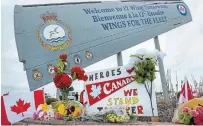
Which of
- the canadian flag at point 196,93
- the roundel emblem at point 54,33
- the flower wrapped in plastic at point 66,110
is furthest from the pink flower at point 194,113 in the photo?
the roundel emblem at point 54,33

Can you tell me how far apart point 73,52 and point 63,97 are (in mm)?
2731

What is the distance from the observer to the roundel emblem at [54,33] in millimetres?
8414

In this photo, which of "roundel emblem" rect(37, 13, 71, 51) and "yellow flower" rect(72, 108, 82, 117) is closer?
"yellow flower" rect(72, 108, 82, 117)

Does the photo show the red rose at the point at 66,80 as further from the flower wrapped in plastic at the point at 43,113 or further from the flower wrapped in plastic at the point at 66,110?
the flower wrapped in plastic at the point at 43,113

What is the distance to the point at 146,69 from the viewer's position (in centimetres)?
614

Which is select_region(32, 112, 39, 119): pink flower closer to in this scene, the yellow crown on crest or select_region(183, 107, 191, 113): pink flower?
select_region(183, 107, 191, 113): pink flower

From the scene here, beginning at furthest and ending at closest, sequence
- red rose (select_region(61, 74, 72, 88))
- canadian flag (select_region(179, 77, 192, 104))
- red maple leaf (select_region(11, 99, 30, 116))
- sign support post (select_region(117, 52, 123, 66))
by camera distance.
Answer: sign support post (select_region(117, 52, 123, 66)), canadian flag (select_region(179, 77, 192, 104)), red maple leaf (select_region(11, 99, 30, 116)), red rose (select_region(61, 74, 72, 88))

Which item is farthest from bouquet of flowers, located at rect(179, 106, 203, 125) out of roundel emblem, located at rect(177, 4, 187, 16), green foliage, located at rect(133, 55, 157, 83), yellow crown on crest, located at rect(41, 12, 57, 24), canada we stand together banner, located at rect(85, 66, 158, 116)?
roundel emblem, located at rect(177, 4, 187, 16)

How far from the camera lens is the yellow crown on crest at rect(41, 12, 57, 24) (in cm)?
848

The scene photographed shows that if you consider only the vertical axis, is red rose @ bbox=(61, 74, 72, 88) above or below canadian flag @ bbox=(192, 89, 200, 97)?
above

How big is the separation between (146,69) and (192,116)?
3.05 feet

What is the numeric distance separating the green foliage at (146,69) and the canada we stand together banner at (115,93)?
147mm

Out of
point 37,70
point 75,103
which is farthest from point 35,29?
point 75,103

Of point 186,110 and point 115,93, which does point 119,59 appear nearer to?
point 115,93
